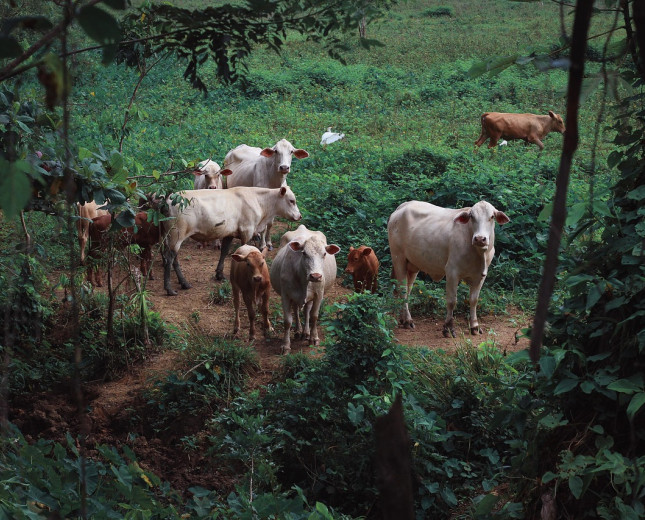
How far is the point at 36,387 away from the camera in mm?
7004

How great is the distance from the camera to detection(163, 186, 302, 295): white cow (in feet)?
30.6

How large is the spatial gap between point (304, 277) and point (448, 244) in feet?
5.37

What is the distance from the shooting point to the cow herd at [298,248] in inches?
310

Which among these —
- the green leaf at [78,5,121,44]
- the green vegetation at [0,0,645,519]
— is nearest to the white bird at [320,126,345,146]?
the green vegetation at [0,0,645,519]

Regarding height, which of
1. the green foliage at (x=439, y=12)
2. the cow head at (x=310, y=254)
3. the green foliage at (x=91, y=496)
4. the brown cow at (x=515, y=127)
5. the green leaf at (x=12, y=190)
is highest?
the green foliage at (x=439, y=12)

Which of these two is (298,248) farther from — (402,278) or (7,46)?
(7,46)

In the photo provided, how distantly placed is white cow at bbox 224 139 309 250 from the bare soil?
2364mm

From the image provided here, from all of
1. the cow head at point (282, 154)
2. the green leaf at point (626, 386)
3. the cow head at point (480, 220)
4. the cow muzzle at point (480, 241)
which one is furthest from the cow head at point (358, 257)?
the green leaf at point (626, 386)

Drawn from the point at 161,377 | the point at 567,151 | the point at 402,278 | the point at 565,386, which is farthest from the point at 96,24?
the point at 402,278

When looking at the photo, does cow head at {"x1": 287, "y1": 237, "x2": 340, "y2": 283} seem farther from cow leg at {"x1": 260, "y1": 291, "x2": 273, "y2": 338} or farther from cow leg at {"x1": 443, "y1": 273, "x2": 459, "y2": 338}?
cow leg at {"x1": 443, "y1": 273, "x2": 459, "y2": 338}

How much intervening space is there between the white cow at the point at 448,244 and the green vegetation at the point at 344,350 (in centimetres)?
58

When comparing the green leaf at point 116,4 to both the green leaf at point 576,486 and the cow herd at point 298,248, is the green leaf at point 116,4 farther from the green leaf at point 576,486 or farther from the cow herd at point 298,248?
the cow herd at point 298,248

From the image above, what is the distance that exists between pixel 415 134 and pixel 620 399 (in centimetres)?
1388

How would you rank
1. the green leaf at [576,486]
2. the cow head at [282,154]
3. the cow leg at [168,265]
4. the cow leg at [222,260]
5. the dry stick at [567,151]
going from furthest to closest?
the cow head at [282,154] < the cow leg at [222,260] < the cow leg at [168,265] < the green leaf at [576,486] < the dry stick at [567,151]
